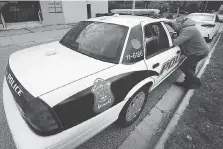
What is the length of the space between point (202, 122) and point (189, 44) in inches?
67.3

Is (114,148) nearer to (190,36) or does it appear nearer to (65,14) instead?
(190,36)

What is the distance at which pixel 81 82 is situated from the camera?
5.13ft

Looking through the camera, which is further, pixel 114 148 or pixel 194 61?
pixel 194 61

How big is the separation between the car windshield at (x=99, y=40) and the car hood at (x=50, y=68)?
13 cm

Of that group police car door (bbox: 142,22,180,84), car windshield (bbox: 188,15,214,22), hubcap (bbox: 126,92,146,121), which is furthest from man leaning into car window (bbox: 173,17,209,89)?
car windshield (bbox: 188,15,214,22)

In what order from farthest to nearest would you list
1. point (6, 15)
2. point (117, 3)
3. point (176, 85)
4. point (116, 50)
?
point (117, 3) → point (6, 15) → point (176, 85) → point (116, 50)

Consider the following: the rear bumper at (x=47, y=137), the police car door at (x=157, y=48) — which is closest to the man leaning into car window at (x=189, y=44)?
the police car door at (x=157, y=48)

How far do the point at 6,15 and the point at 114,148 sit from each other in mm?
12590

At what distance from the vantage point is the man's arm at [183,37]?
10.3 feet

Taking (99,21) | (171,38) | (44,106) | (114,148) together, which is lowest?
(114,148)

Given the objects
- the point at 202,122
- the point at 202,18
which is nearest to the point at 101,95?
the point at 202,122

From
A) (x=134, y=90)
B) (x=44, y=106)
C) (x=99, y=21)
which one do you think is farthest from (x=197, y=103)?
(x=44, y=106)

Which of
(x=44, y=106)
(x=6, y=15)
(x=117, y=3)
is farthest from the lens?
(x=117, y=3)

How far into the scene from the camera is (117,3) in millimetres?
19484
